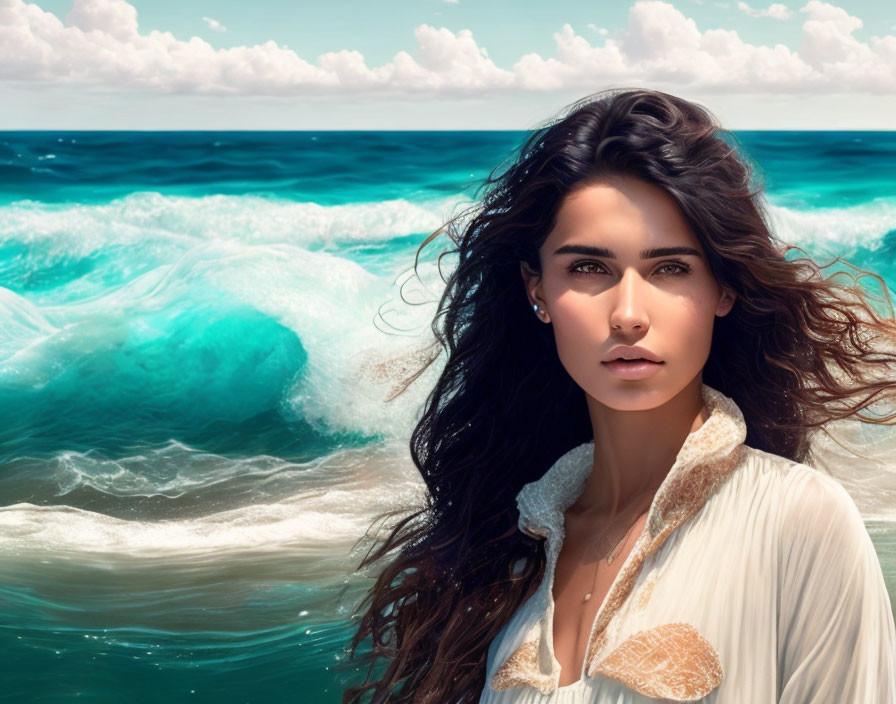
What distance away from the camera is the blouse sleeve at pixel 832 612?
152 centimetres

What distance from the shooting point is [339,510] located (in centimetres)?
650

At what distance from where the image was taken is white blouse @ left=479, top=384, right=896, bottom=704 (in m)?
1.54

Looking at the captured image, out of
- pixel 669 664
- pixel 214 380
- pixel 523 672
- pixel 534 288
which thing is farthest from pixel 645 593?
pixel 214 380

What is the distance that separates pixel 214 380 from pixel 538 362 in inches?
364

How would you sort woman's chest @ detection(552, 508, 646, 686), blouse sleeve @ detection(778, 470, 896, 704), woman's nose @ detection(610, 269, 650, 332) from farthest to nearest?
woman's chest @ detection(552, 508, 646, 686)
woman's nose @ detection(610, 269, 650, 332)
blouse sleeve @ detection(778, 470, 896, 704)

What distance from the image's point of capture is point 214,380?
11.1 meters

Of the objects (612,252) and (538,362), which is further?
(538,362)

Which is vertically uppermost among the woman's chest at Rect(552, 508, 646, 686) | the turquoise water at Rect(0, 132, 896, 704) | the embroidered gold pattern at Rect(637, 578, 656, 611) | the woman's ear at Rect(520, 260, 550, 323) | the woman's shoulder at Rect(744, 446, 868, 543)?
the woman's ear at Rect(520, 260, 550, 323)

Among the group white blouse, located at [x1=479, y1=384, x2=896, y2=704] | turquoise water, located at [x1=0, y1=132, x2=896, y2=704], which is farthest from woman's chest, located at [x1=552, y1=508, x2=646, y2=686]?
turquoise water, located at [x1=0, y1=132, x2=896, y2=704]

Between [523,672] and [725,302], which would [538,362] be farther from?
[523,672]

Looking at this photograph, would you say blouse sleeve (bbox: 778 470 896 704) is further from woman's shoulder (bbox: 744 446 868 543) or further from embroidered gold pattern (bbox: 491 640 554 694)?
embroidered gold pattern (bbox: 491 640 554 694)

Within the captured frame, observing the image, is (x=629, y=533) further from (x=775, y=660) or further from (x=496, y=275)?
(x=496, y=275)

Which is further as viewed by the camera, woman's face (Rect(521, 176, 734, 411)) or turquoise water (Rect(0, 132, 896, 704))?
turquoise water (Rect(0, 132, 896, 704))

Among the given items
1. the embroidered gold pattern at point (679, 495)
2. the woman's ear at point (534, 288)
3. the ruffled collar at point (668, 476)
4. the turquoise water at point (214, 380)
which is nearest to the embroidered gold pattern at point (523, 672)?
the embroidered gold pattern at point (679, 495)
